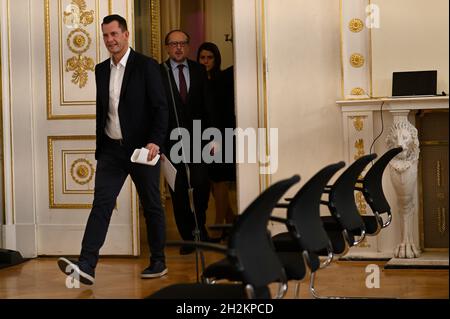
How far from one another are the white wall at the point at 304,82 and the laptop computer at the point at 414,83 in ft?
1.42

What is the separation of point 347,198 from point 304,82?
1874 mm

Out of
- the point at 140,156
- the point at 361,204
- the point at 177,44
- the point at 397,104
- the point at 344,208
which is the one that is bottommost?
the point at 361,204

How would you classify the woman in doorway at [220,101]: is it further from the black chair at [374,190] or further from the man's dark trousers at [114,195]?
the black chair at [374,190]

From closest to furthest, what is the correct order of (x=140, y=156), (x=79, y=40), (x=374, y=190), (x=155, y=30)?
(x=374, y=190)
(x=140, y=156)
(x=79, y=40)
(x=155, y=30)

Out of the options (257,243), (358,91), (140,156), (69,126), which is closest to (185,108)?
(69,126)

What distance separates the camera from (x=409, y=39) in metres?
6.25

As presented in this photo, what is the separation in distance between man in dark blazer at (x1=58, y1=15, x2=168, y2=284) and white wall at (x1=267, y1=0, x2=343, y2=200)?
1.13m

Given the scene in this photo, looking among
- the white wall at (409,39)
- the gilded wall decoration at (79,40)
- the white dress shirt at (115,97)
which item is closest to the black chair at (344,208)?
the white dress shirt at (115,97)

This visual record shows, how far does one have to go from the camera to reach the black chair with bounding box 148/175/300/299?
10.5ft

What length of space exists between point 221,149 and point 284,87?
2.51 ft

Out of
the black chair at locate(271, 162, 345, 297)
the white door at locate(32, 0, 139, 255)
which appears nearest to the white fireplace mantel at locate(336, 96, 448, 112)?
the white door at locate(32, 0, 139, 255)

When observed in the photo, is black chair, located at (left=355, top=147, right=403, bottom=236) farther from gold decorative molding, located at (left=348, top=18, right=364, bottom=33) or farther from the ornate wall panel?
gold decorative molding, located at (left=348, top=18, right=364, bottom=33)

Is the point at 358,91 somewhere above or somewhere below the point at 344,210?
above

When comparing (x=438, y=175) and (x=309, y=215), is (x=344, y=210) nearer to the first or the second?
(x=309, y=215)
